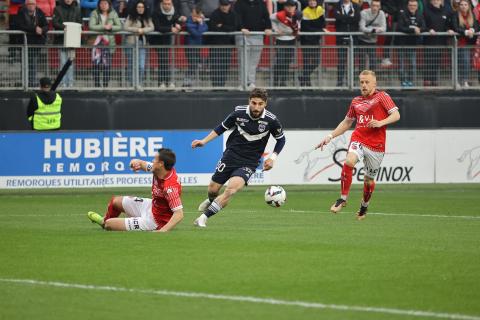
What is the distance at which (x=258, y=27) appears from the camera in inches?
1085

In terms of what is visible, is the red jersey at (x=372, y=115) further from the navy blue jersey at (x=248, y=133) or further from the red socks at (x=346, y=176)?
the navy blue jersey at (x=248, y=133)

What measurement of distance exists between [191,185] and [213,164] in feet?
2.37

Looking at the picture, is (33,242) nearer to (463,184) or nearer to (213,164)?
(213,164)

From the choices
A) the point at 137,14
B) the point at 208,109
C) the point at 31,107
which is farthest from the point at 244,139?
the point at 208,109

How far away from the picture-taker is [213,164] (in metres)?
26.5

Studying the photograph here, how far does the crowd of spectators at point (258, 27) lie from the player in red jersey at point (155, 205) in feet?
37.0

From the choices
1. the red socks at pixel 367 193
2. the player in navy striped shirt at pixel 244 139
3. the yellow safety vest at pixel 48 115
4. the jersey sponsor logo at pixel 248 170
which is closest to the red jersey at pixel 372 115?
the red socks at pixel 367 193

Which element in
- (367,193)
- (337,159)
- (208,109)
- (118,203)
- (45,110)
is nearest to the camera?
(118,203)

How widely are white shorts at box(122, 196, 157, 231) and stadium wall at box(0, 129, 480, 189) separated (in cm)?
1045

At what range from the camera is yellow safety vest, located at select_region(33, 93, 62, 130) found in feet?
82.7

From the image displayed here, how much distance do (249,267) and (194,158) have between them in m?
14.6

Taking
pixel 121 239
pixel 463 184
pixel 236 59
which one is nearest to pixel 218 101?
pixel 236 59

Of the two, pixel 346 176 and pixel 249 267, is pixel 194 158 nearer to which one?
pixel 346 176

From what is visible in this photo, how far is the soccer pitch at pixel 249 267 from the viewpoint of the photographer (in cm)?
946
